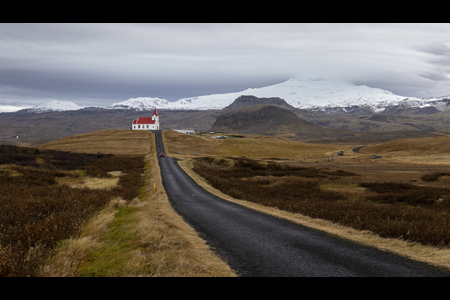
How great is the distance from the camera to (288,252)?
9.78 metres

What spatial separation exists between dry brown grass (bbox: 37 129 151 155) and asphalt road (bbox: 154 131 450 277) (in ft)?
250

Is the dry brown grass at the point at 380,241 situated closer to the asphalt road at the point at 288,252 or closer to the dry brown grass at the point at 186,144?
the asphalt road at the point at 288,252

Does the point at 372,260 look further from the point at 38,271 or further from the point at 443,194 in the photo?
the point at 443,194

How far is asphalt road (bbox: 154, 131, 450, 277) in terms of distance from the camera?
26.3 feet

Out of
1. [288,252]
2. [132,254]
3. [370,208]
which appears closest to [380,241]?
[288,252]

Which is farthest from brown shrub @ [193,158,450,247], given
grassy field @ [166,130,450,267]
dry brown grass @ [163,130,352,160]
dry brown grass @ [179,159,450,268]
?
dry brown grass @ [163,130,352,160]

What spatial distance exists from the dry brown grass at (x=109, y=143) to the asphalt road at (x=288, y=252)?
250 ft

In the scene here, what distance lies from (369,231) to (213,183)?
2335 cm

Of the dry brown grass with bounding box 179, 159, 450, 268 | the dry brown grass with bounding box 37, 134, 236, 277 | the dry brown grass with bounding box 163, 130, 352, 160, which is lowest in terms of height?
the dry brown grass with bounding box 163, 130, 352, 160

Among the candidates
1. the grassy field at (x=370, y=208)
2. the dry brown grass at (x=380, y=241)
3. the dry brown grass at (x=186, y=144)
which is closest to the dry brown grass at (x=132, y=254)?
the dry brown grass at (x=380, y=241)

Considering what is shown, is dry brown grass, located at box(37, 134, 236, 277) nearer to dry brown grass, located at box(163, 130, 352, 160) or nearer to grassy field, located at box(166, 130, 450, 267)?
grassy field, located at box(166, 130, 450, 267)

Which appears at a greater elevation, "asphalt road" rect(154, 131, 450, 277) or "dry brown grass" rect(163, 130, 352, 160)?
"asphalt road" rect(154, 131, 450, 277)
